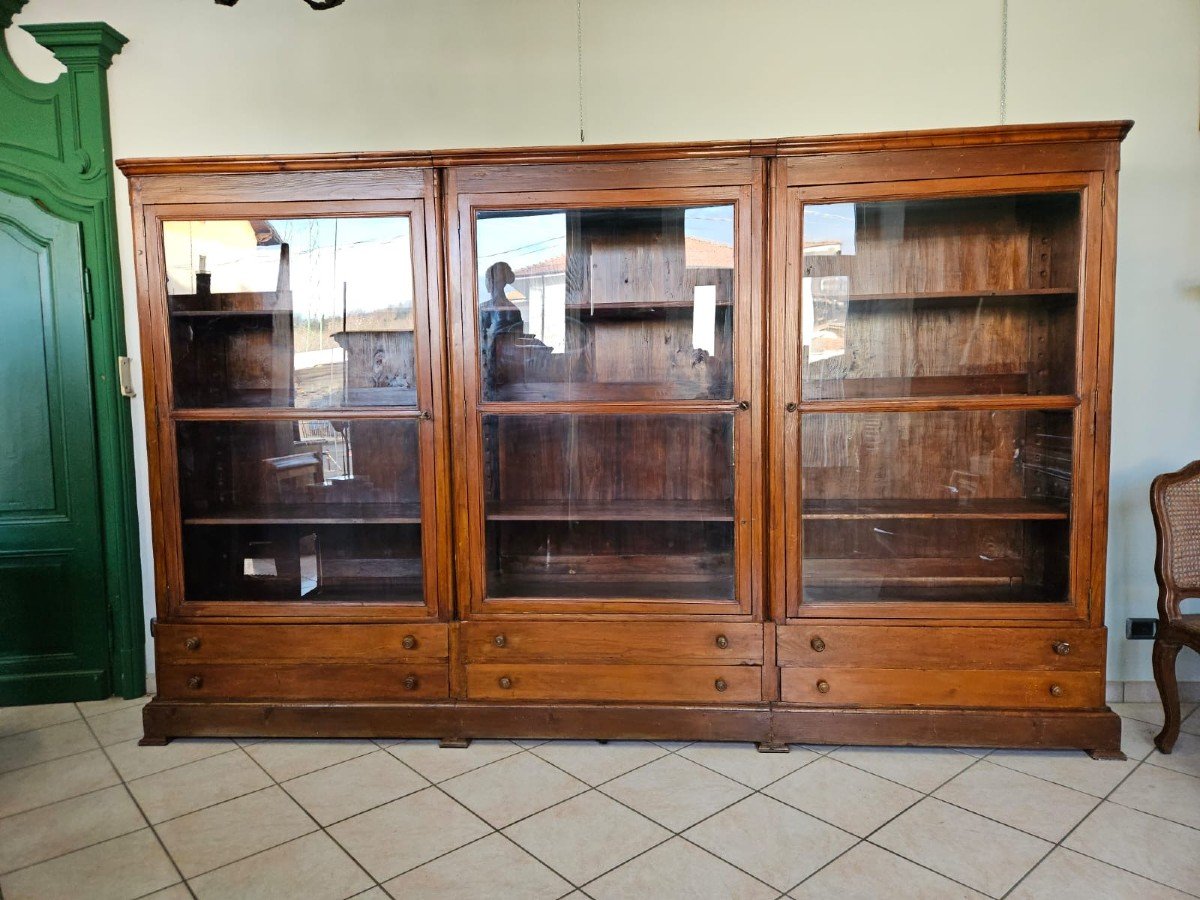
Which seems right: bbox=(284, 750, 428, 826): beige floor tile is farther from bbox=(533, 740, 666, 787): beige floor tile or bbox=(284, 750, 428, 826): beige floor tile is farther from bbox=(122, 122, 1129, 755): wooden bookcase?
bbox=(533, 740, 666, 787): beige floor tile

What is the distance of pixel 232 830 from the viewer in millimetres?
2158

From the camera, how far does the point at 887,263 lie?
2.64m

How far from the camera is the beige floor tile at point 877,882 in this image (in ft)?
6.02

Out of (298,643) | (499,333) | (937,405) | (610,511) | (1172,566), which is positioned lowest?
(298,643)

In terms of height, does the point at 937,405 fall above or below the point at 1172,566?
above

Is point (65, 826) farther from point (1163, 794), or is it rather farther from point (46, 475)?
point (1163, 794)

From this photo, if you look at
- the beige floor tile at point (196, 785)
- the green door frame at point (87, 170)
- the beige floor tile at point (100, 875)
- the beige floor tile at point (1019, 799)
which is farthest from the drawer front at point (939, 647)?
the green door frame at point (87, 170)

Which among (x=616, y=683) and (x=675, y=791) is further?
(x=616, y=683)

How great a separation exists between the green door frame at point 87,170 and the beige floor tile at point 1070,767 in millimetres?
3453

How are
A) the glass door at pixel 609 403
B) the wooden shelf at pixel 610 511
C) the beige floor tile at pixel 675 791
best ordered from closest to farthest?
1. the beige floor tile at pixel 675 791
2. the glass door at pixel 609 403
3. the wooden shelf at pixel 610 511

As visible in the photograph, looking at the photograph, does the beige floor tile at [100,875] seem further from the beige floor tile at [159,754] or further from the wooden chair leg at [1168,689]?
the wooden chair leg at [1168,689]

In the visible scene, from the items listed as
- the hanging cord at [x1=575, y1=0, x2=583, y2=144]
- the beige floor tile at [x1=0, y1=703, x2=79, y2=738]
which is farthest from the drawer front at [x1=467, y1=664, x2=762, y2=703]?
the hanging cord at [x1=575, y1=0, x2=583, y2=144]

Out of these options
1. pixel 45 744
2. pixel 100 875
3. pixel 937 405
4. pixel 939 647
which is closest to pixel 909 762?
pixel 939 647

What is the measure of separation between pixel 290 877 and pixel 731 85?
9.92 feet
